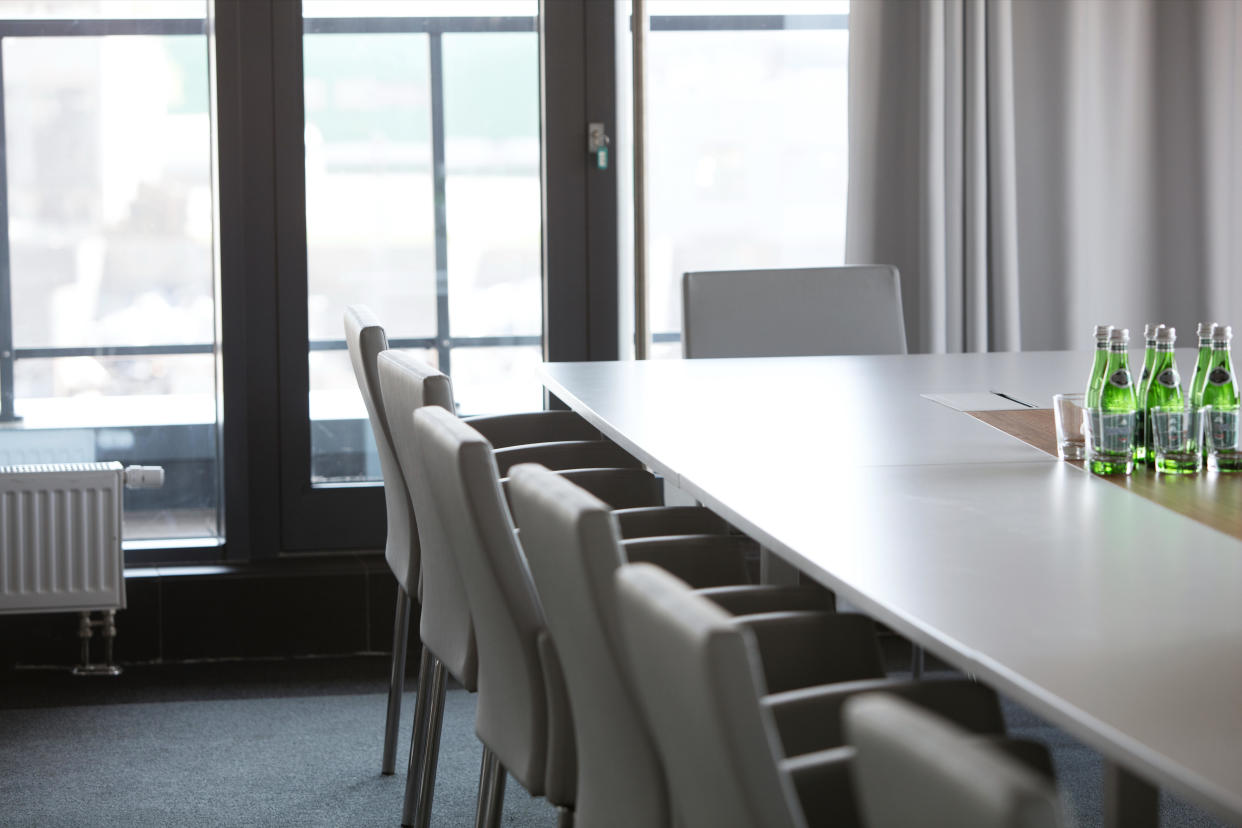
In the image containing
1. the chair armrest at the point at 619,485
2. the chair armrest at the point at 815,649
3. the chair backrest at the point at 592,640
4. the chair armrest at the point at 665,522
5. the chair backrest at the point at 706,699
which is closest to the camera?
the chair backrest at the point at 706,699

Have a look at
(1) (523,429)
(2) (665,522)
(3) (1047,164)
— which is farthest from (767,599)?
(3) (1047,164)

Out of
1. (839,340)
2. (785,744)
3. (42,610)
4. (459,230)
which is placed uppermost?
(459,230)

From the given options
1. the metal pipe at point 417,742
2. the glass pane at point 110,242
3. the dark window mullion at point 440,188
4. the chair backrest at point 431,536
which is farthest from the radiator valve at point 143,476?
the chair backrest at point 431,536

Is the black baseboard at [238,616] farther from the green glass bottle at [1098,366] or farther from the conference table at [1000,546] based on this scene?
the green glass bottle at [1098,366]

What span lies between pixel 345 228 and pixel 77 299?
742 millimetres

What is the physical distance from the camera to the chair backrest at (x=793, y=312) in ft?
11.5

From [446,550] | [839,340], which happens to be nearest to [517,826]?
[446,550]

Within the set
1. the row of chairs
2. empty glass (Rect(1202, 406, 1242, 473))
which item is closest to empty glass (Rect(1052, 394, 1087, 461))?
empty glass (Rect(1202, 406, 1242, 473))

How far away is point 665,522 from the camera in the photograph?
7.38 ft

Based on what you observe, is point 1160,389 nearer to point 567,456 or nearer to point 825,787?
point 825,787

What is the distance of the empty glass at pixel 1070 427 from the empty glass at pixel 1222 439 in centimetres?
16

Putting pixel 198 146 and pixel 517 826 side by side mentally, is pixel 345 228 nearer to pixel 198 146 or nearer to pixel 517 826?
pixel 198 146

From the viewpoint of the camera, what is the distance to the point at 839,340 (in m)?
3.59

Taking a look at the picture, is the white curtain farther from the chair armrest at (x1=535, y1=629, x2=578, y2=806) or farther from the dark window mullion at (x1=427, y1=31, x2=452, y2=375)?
the chair armrest at (x1=535, y1=629, x2=578, y2=806)
